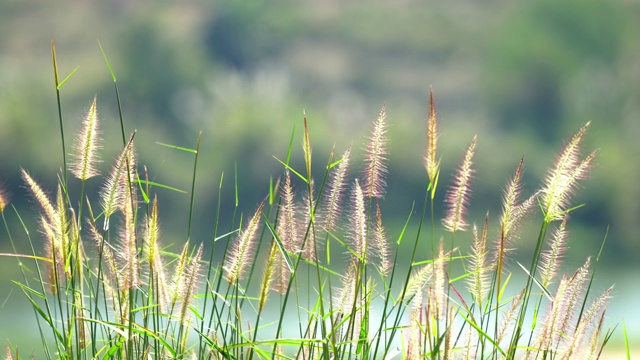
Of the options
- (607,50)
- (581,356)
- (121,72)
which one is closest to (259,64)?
(121,72)

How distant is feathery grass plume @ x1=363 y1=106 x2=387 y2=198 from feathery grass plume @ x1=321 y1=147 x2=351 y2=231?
0.13 feet

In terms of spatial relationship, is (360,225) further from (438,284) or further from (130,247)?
(130,247)

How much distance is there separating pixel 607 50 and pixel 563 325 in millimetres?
33801

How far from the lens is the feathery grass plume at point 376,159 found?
142 cm

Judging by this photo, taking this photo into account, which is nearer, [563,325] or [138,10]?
[563,325]

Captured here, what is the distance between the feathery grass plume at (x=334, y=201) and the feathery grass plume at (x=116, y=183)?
302 mm

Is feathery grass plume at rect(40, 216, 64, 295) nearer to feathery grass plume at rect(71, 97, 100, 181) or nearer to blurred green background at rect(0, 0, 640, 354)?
feathery grass plume at rect(71, 97, 100, 181)

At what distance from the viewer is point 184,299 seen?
1.38m

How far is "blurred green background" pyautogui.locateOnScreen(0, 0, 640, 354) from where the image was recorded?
27188 mm

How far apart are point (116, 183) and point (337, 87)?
95.7 feet

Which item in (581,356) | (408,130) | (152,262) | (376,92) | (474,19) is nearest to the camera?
(152,262)

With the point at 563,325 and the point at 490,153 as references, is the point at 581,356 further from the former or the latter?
the point at 490,153

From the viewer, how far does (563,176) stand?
1388 mm

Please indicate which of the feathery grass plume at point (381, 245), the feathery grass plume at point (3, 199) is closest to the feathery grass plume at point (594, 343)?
the feathery grass plume at point (381, 245)
